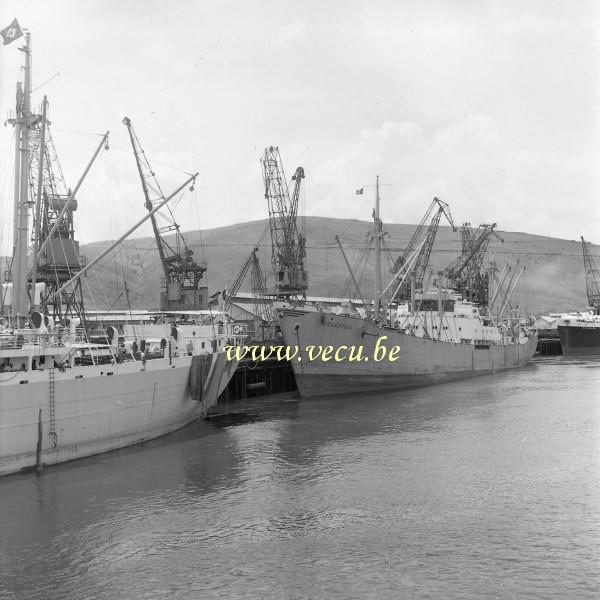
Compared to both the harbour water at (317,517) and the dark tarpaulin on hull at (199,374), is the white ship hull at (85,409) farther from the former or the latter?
the harbour water at (317,517)

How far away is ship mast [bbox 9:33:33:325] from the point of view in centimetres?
2606

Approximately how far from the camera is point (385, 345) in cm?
4844

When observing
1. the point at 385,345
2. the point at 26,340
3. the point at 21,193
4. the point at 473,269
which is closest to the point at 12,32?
the point at 21,193

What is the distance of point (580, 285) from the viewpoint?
191000mm

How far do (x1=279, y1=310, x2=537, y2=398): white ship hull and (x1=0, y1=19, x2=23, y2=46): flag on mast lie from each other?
86.8 ft

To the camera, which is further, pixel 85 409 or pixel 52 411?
pixel 85 409

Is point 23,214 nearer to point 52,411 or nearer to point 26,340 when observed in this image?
point 26,340

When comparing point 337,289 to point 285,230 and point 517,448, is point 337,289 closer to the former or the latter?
point 285,230

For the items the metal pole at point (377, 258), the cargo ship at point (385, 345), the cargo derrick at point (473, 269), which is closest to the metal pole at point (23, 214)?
the cargo ship at point (385, 345)

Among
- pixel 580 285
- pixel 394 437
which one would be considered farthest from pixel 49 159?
pixel 580 285

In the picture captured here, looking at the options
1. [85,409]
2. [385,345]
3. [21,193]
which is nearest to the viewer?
[85,409]

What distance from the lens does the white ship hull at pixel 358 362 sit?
44688mm

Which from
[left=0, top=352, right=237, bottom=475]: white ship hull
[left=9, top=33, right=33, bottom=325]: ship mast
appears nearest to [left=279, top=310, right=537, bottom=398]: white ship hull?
[left=0, top=352, right=237, bottom=475]: white ship hull

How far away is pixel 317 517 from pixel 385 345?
3038 centimetres
